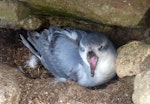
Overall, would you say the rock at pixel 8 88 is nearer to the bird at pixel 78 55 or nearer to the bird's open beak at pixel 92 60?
the bird at pixel 78 55

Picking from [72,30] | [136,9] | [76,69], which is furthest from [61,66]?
[136,9]

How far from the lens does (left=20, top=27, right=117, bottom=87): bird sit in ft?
10.6

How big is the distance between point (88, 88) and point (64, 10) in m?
0.77

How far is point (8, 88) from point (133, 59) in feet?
3.47

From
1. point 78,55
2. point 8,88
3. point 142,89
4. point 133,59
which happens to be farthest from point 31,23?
point 142,89

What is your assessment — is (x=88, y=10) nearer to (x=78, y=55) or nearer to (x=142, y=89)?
(x=78, y=55)

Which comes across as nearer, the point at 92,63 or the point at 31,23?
the point at 92,63

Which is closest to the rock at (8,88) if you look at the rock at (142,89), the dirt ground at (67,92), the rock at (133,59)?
the dirt ground at (67,92)

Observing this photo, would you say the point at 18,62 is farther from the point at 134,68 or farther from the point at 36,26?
the point at 134,68

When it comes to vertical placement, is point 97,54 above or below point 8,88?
above

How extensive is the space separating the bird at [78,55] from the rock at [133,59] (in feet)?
0.51

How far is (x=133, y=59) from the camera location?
10.0 feet

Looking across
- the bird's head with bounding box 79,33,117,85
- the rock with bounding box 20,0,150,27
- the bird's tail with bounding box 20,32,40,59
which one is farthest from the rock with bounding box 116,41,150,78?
the bird's tail with bounding box 20,32,40,59

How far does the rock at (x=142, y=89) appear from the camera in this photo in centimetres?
262
